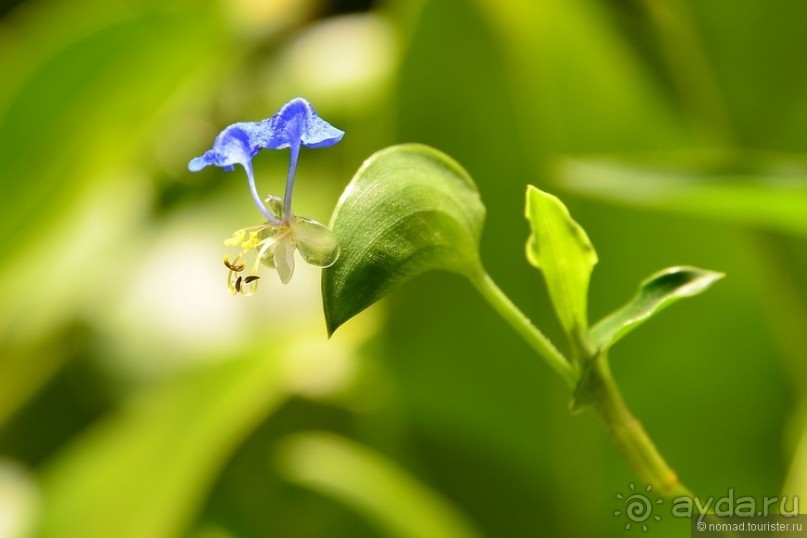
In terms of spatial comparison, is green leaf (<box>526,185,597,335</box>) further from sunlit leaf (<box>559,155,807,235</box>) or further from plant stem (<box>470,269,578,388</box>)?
sunlit leaf (<box>559,155,807,235</box>)

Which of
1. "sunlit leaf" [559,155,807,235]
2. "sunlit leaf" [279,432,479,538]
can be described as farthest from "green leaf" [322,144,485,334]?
"sunlit leaf" [279,432,479,538]

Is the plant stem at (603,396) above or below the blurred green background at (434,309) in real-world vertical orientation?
Result: below

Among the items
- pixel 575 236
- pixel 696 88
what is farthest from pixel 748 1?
pixel 575 236

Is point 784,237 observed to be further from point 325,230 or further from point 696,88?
point 325,230

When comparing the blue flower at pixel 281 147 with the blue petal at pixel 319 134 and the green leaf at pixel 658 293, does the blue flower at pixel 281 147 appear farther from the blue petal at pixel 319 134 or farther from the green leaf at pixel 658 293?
the green leaf at pixel 658 293

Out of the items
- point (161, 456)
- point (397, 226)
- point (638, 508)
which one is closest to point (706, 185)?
point (638, 508)

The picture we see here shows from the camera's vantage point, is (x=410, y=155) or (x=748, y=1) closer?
(x=410, y=155)

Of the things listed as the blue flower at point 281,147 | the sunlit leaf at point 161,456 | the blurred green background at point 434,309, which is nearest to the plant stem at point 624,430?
the blue flower at point 281,147
